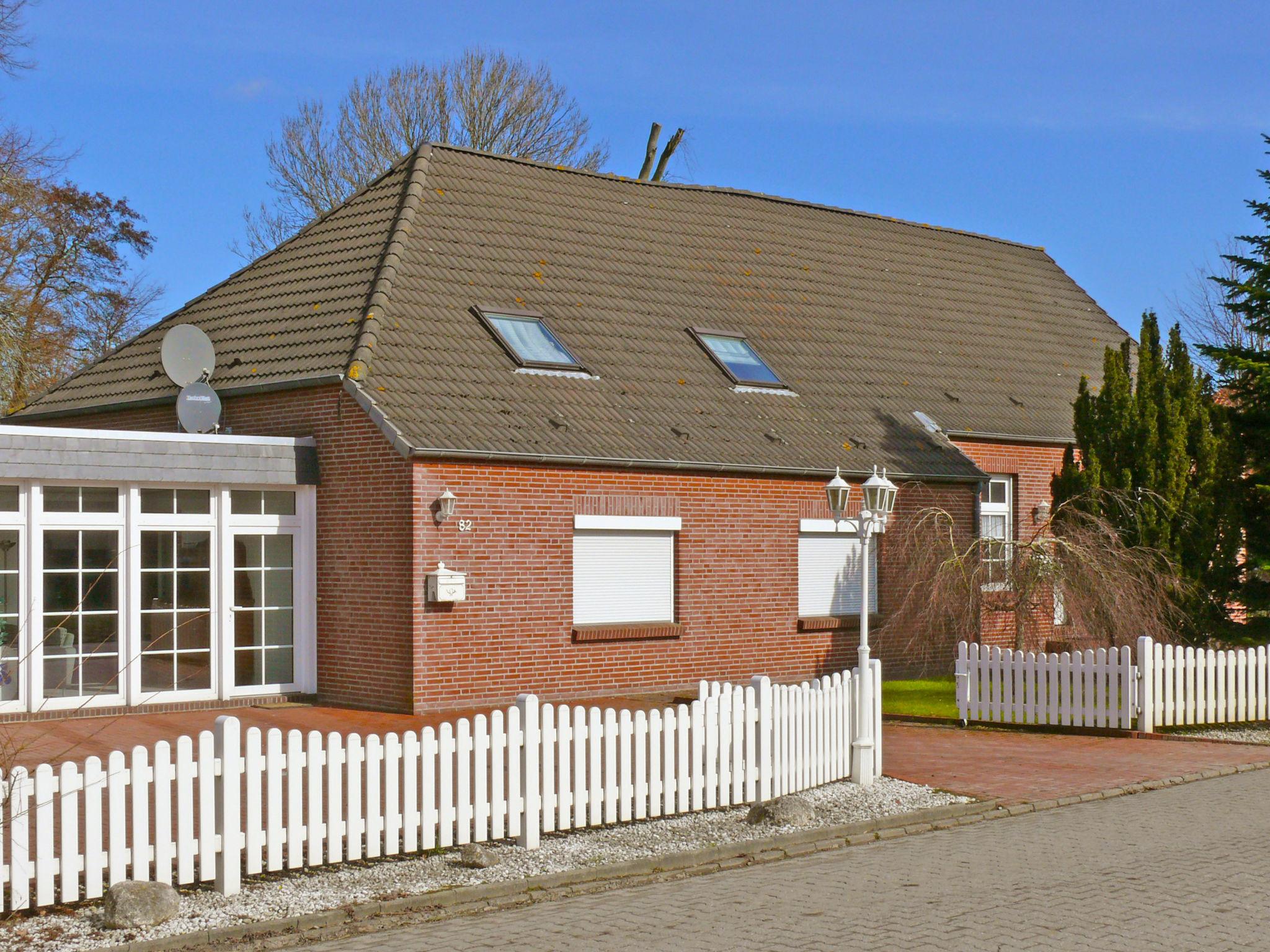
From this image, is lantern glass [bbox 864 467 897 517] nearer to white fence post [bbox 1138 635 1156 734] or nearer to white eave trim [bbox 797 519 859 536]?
white fence post [bbox 1138 635 1156 734]

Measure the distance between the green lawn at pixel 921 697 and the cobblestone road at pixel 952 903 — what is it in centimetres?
603

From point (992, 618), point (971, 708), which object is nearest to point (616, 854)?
point (971, 708)

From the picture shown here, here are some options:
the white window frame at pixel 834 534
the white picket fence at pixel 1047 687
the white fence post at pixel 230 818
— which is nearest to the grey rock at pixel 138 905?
the white fence post at pixel 230 818

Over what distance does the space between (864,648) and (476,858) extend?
15.6 feet

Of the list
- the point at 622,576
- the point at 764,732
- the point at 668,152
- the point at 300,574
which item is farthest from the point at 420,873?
the point at 668,152

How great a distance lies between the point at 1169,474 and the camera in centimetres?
1770

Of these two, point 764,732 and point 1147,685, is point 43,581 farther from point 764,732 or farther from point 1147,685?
point 1147,685

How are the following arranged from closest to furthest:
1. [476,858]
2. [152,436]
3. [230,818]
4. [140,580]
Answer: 1. [230,818]
2. [476,858]
3. [152,436]
4. [140,580]

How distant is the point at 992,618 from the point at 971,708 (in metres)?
5.29

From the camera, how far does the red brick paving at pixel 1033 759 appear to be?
12.0 m

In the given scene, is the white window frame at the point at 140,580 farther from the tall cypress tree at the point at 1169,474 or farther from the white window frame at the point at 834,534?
the tall cypress tree at the point at 1169,474

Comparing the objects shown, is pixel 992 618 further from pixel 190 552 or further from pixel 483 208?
pixel 190 552

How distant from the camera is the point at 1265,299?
18109 millimetres

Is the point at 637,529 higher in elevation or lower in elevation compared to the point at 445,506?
lower
